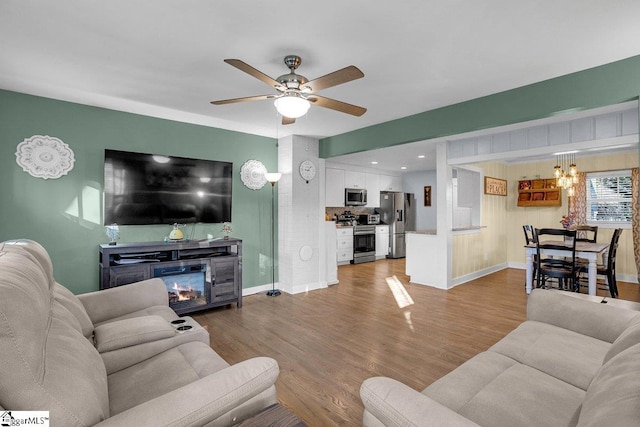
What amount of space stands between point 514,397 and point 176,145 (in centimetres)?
427

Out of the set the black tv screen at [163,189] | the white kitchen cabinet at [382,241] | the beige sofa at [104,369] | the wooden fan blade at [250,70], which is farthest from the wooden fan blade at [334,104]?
the white kitchen cabinet at [382,241]

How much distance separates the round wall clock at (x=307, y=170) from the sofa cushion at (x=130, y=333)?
11.3 feet

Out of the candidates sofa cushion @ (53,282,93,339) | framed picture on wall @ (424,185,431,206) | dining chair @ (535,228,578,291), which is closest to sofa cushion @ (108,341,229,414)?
sofa cushion @ (53,282,93,339)

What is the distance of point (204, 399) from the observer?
1.08 m

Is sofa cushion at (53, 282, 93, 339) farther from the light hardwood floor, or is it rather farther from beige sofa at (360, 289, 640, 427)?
beige sofa at (360, 289, 640, 427)

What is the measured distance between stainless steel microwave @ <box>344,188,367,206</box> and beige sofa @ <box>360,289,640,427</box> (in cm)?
550

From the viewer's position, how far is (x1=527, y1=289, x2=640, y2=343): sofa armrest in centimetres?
187

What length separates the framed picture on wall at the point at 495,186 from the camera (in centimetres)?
645

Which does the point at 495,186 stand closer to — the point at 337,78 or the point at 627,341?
the point at 337,78

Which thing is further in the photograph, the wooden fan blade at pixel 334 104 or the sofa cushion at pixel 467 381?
the wooden fan blade at pixel 334 104

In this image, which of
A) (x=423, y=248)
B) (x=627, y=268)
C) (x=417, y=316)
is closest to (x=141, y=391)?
(x=417, y=316)

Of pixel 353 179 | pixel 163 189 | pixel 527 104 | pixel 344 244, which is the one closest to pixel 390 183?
pixel 353 179

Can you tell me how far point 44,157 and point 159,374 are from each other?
3.06 m

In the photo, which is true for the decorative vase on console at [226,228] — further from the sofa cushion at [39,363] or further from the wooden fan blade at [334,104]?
the sofa cushion at [39,363]
